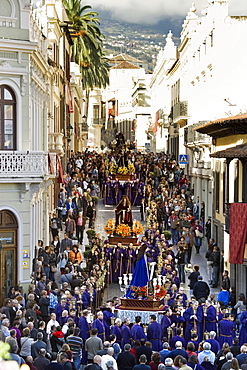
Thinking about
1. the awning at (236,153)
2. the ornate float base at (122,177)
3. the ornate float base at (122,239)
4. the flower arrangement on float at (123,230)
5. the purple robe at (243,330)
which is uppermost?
the awning at (236,153)

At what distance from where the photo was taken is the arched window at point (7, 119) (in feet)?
87.8

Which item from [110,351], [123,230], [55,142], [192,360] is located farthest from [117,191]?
[192,360]

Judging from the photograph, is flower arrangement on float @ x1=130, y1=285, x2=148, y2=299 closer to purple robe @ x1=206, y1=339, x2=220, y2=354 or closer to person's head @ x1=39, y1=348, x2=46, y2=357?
purple robe @ x1=206, y1=339, x2=220, y2=354

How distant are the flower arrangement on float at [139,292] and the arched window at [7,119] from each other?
6.32 meters

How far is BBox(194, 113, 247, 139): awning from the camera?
29.6m

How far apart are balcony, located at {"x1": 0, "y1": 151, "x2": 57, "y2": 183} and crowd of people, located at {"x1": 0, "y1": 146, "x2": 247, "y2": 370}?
2819mm

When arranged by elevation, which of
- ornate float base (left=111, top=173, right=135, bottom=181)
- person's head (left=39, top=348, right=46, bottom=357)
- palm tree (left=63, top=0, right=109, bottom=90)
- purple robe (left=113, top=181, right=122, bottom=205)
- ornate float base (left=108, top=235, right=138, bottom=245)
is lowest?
person's head (left=39, top=348, right=46, bottom=357)

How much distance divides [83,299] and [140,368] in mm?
7089

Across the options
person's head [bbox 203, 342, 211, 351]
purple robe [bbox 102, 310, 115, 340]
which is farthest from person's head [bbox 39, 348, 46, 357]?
purple robe [bbox 102, 310, 115, 340]

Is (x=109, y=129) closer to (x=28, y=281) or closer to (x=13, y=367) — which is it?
(x=28, y=281)

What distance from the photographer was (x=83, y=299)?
23625 mm

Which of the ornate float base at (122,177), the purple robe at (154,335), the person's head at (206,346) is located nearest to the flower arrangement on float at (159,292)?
the purple robe at (154,335)

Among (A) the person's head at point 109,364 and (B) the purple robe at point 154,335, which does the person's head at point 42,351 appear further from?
(B) the purple robe at point 154,335

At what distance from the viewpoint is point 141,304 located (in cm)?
2403
